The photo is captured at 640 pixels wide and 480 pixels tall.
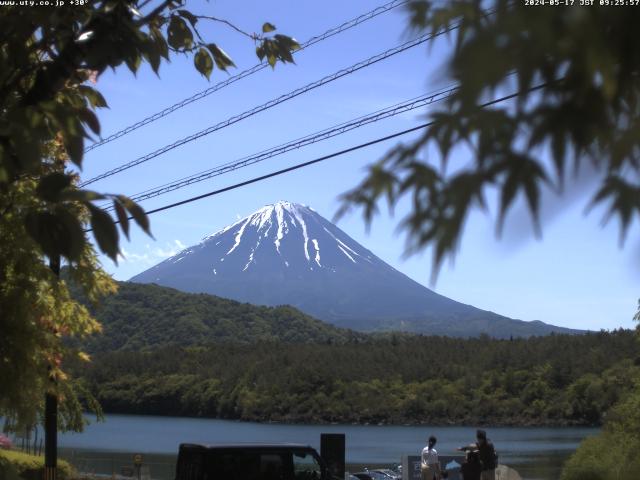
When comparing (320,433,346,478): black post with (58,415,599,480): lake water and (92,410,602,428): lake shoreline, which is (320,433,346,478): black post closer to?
(58,415,599,480): lake water

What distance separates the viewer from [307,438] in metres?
79.9

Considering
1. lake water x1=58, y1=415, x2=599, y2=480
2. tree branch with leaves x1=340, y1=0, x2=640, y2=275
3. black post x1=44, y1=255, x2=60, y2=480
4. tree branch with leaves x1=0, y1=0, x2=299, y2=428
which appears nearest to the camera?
tree branch with leaves x1=340, y1=0, x2=640, y2=275

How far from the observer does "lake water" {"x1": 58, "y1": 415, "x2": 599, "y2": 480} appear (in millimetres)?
60812

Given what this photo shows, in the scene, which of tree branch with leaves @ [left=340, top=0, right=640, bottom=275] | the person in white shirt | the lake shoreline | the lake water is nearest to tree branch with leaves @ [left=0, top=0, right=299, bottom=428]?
tree branch with leaves @ [left=340, top=0, right=640, bottom=275]

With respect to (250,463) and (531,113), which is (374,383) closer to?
(250,463)

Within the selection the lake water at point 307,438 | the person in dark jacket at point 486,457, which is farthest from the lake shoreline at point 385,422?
the person in dark jacket at point 486,457

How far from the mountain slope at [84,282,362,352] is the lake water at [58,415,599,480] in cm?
4708

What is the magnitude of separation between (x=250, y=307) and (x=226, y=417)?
76096 mm

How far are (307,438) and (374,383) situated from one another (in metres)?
43.3

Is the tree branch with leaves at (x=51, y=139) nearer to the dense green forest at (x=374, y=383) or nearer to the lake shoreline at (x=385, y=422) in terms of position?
the dense green forest at (x=374, y=383)

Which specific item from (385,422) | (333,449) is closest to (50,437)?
(333,449)

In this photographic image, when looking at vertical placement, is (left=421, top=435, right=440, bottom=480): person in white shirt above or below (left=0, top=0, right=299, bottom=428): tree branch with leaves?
below

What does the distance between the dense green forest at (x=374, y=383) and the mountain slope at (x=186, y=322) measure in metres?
29.2

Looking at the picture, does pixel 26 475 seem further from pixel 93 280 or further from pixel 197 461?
pixel 93 280
